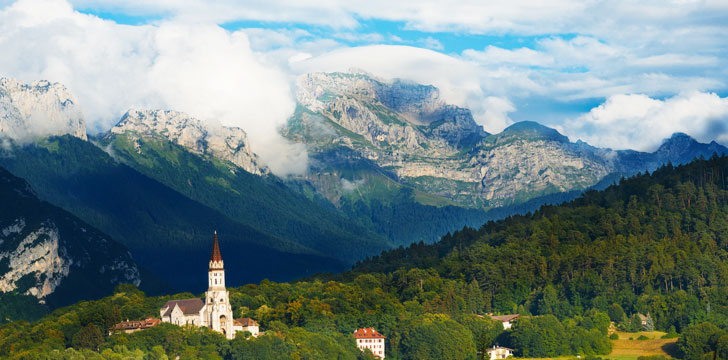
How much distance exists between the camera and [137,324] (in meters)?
189

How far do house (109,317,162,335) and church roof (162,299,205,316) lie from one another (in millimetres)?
2943

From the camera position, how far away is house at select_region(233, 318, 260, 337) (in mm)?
191750

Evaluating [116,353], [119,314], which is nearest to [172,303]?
[119,314]

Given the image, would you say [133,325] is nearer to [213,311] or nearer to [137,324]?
[137,324]

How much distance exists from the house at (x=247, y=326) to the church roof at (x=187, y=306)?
20.5 ft

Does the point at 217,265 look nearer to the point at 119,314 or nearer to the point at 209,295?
the point at 209,295

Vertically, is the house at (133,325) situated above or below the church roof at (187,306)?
below

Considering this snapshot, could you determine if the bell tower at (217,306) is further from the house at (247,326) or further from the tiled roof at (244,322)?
the tiled roof at (244,322)

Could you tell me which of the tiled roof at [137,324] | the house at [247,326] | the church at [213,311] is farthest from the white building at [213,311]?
the tiled roof at [137,324]

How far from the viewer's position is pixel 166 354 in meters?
178

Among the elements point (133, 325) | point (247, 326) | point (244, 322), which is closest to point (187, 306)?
point (133, 325)

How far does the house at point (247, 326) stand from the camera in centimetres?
19175

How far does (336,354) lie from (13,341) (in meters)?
50.3

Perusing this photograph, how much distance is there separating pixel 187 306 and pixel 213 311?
561 centimetres
